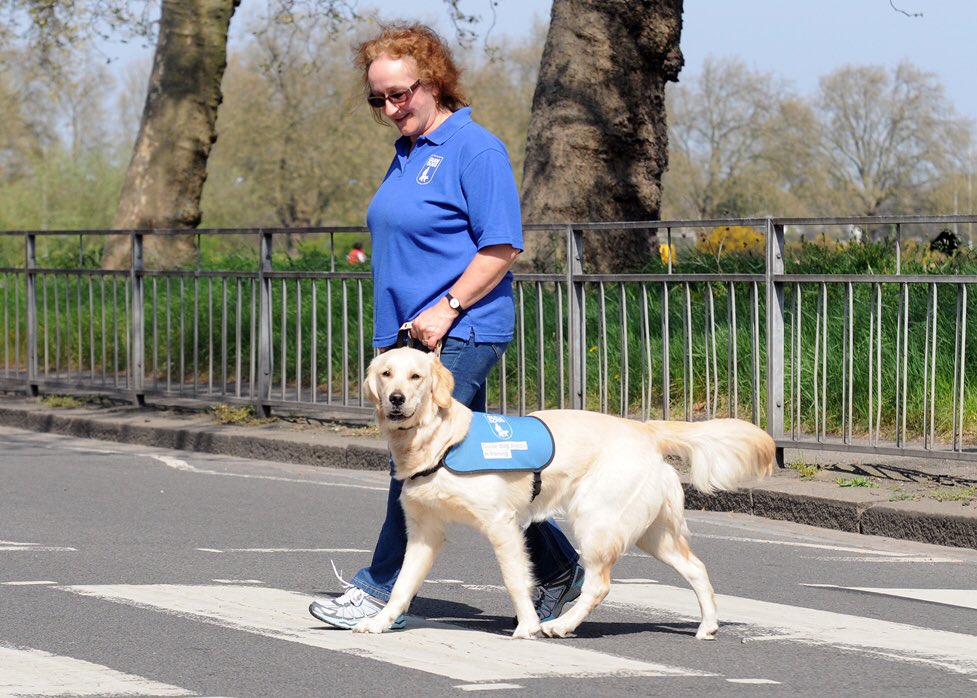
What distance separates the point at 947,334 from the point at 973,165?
6609cm

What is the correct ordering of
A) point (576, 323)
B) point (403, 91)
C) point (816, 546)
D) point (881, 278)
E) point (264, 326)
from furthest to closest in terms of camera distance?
point (264, 326)
point (576, 323)
point (881, 278)
point (816, 546)
point (403, 91)

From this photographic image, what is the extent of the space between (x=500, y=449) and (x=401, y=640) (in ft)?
2.62

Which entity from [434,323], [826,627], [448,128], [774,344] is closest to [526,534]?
[434,323]

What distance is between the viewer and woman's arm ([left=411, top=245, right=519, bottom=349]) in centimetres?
587

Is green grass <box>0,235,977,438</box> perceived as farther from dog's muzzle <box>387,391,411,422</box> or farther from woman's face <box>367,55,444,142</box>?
dog's muzzle <box>387,391,411,422</box>

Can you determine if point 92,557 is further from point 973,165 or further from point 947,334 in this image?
point 973,165

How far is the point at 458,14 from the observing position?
2319cm

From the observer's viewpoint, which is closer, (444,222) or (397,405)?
(397,405)

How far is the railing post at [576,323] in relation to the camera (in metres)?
11.6

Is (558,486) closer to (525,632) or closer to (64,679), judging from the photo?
(525,632)

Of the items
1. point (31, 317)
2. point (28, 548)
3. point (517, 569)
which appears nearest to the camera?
point (517, 569)

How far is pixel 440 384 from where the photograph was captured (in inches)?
223

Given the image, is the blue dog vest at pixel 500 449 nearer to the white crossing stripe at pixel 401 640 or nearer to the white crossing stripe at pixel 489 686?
the white crossing stripe at pixel 401 640

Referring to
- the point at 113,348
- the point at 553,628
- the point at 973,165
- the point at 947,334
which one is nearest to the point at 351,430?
the point at 113,348
